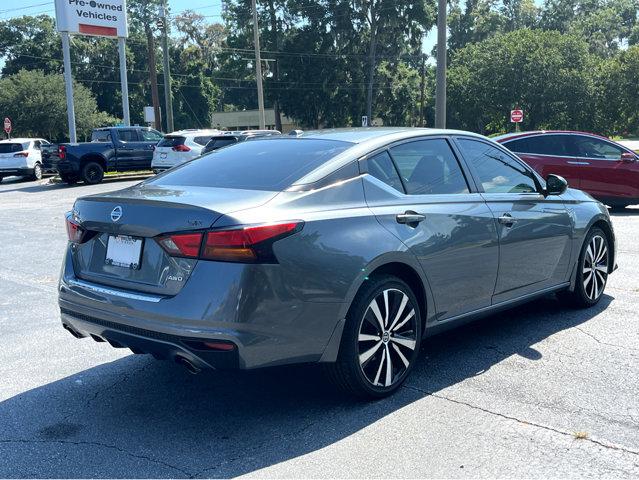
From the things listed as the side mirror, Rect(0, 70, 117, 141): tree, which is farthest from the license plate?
Rect(0, 70, 117, 141): tree

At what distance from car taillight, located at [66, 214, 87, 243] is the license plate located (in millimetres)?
266

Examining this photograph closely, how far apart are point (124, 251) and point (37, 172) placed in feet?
80.5

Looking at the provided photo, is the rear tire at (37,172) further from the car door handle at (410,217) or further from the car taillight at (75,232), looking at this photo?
the car door handle at (410,217)

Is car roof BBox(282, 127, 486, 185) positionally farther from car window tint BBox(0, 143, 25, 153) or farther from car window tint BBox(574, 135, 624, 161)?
car window tint BBox(0, 143, 25, 153)

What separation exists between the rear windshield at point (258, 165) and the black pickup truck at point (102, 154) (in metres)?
19.0

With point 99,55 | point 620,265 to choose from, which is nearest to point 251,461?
point 620,265

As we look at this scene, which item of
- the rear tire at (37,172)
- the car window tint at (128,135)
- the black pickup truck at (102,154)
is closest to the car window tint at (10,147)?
the rear tire at (37,172)

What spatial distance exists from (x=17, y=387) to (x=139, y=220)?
1641 mm

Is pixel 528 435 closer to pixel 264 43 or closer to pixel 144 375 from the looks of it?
pixel 144 375

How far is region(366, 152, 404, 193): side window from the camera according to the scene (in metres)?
4.29

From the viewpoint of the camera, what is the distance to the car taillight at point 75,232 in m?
4.12

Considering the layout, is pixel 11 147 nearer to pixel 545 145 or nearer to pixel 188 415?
pixel 545 145

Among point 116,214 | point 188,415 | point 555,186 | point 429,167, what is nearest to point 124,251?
point 116,214

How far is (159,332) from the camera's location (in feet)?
11.6
